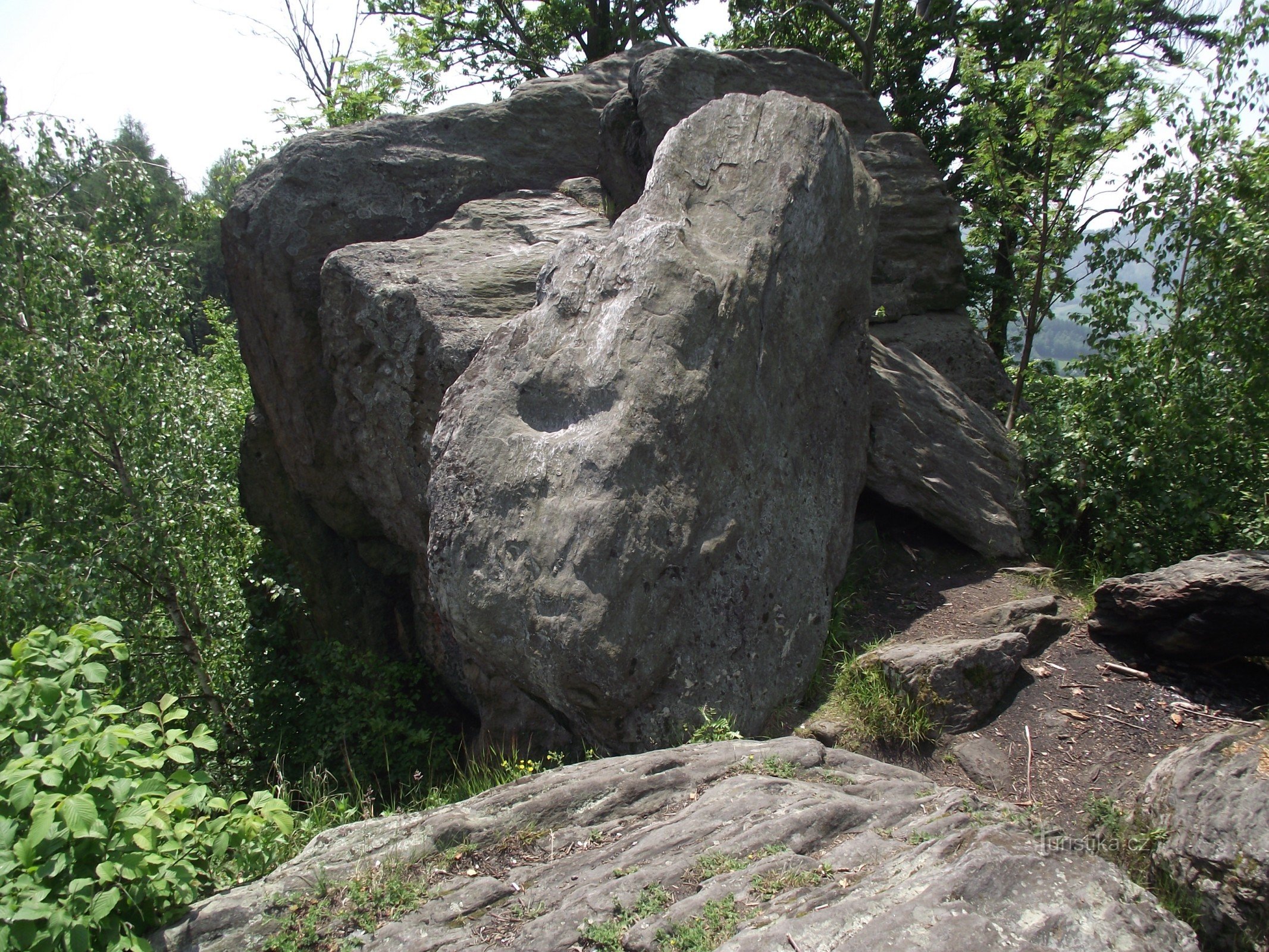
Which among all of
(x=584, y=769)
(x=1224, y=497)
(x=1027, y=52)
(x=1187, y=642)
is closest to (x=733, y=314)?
(x=584, y=769)

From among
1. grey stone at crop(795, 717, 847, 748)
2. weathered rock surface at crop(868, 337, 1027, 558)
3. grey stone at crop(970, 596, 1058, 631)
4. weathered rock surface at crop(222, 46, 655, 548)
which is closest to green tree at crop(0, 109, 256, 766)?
weathered rock surface at crop(222, 46, 655, 548)

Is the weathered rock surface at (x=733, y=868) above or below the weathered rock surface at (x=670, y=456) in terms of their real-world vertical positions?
below

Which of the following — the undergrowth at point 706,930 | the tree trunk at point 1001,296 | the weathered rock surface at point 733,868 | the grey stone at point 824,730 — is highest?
the tree trunk at point 1001,296

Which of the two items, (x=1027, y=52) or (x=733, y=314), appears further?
(x=1027, y=52)

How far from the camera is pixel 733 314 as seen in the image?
5359mm

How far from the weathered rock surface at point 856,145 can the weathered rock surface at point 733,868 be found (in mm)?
6086

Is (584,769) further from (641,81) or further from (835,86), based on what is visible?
(835,86)

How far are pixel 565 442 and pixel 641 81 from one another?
5.05 metres

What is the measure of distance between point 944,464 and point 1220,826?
400 cm

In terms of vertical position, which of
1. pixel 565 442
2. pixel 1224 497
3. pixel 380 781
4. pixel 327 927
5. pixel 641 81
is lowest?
pixel 380 781

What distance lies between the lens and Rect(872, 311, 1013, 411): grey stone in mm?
8867

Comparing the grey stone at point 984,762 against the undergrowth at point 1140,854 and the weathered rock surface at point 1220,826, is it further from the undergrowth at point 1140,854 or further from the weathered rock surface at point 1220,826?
the weathered rock surface at point 1220,826

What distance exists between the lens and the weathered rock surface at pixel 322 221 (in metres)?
7.51

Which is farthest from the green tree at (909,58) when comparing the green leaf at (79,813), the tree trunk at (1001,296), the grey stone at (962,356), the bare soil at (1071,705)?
the green leaf at (79,813)
